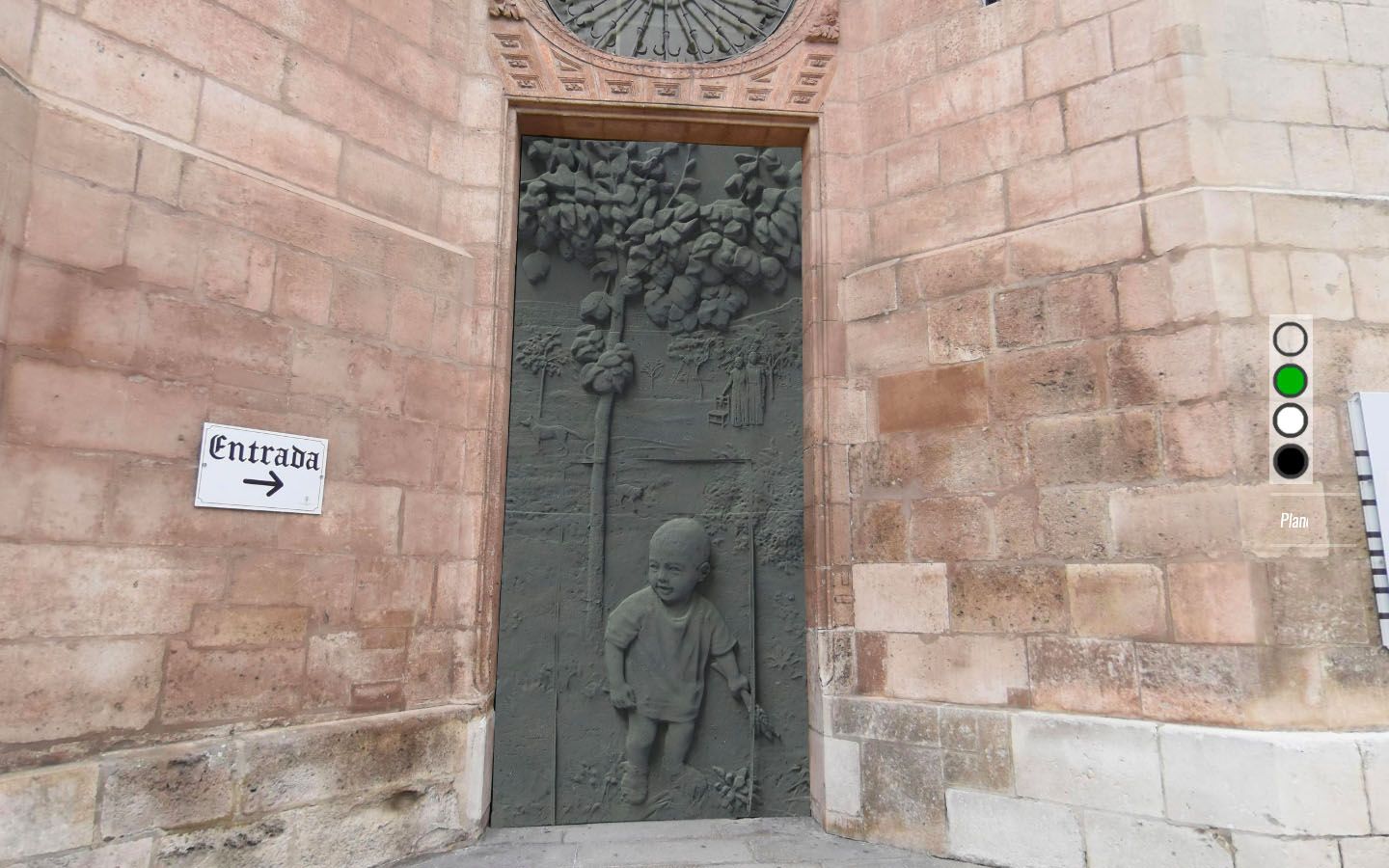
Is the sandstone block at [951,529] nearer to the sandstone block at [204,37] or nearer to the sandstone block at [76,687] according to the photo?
the sandstone block at [76,687]

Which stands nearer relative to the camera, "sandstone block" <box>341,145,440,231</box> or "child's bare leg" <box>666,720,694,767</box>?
"sandstone block" <box>341,145,440,231</box>

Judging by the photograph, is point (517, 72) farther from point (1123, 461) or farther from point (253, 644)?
point (1123, 461)

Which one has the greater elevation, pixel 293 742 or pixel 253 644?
pixel 253 644

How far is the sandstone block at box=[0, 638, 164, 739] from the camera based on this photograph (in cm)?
240

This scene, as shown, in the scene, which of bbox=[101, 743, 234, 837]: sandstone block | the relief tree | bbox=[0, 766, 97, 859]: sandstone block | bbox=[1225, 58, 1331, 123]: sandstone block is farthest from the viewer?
the relief tree

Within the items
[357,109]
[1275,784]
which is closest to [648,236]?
[357,109]

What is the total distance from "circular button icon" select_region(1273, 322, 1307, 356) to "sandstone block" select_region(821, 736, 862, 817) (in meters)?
2.29

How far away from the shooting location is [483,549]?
11.6 ft

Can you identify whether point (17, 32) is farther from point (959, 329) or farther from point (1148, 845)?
point (1148, 845)

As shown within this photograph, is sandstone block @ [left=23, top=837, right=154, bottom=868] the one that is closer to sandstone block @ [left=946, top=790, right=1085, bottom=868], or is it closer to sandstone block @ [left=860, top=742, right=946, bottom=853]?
sandstone block @ [left=860, top=742, right=946, bottom=853]

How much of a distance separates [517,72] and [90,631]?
299cm

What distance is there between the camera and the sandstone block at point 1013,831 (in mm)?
2906

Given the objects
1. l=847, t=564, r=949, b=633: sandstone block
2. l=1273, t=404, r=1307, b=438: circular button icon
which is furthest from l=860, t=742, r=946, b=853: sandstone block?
l=1273, t=404, r=1307, b=438: circular button icon

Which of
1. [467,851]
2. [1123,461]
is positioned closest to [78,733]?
[467,851]
